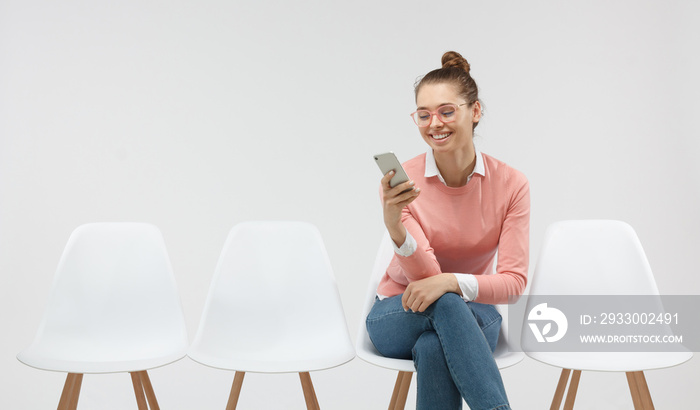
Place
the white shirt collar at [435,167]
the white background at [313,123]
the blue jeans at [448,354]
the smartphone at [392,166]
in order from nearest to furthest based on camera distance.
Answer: the blue jeans at [448,354] < the smartphone at [392,166] < the white shirt collar at [435,167] < the white background at [313,123]

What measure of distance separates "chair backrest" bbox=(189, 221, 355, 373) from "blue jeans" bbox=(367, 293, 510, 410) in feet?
0.90

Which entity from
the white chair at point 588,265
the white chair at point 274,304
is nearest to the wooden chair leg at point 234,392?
the white chair at point 274,304

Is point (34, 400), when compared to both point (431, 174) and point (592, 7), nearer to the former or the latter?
point (431, 174)

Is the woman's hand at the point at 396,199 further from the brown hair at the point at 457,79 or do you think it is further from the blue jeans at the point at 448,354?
the brown hair at the point at 457,79

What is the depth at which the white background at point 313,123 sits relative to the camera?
8.61 feet

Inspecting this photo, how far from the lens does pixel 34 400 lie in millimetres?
2477

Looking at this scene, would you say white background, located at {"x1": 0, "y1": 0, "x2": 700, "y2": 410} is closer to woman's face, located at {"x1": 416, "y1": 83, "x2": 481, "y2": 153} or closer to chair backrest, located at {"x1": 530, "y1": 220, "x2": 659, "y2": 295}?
chair backrest, located at {"x1": 530, "y1": 220, "x2": 659, "y2": 295}

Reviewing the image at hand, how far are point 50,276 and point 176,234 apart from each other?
535 mm

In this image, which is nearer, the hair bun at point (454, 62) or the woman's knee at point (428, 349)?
the woman's knee at point (428, 349)

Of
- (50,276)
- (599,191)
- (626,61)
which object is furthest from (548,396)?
(50,276)

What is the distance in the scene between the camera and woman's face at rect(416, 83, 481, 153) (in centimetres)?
159

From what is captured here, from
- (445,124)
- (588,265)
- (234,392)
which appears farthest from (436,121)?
(234,392)

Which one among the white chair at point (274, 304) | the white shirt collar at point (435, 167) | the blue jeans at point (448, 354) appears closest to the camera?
the blue jeans at point (448, 354)

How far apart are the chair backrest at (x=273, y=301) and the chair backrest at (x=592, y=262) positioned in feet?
2.04
